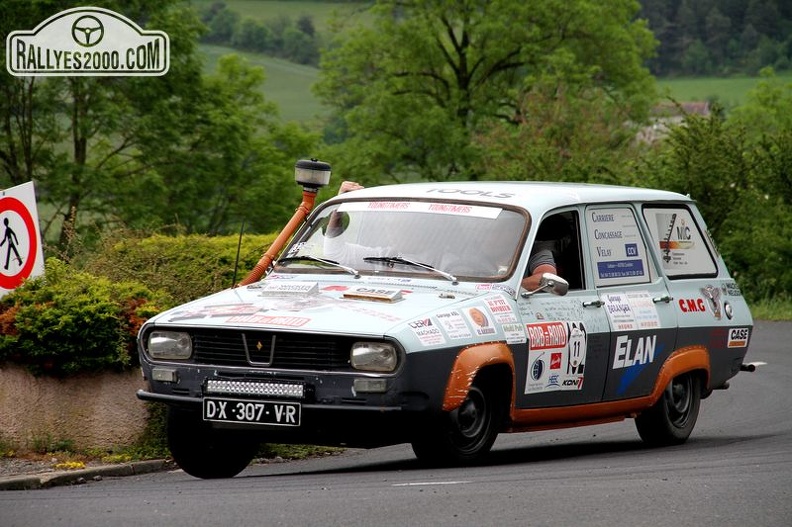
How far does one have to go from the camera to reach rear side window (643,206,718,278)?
1166cm

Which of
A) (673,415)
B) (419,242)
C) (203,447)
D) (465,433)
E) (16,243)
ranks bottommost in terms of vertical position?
(673,415)

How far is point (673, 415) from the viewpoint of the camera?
11.7 m

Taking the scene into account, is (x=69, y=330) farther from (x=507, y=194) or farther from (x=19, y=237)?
(x=507, y=194)

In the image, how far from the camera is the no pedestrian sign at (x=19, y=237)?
11.7 m

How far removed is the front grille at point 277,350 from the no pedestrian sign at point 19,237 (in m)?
3.23

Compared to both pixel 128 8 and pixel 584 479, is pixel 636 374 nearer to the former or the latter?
pixel 584 479

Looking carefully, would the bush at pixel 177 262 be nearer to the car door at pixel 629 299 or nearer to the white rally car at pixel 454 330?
the white rally car at pixel 454 330

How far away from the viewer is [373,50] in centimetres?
6806

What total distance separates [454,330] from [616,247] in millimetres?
2478

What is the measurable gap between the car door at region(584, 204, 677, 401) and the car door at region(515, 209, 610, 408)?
12 cm

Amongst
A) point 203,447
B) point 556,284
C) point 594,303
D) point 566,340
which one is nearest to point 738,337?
point 594,303

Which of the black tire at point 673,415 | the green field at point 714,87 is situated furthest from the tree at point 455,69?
the black tire at point 673,415

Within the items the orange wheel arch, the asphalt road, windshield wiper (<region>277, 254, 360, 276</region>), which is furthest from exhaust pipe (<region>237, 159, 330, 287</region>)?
the orange wheel arch

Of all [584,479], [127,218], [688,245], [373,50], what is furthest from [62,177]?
[584,479]
